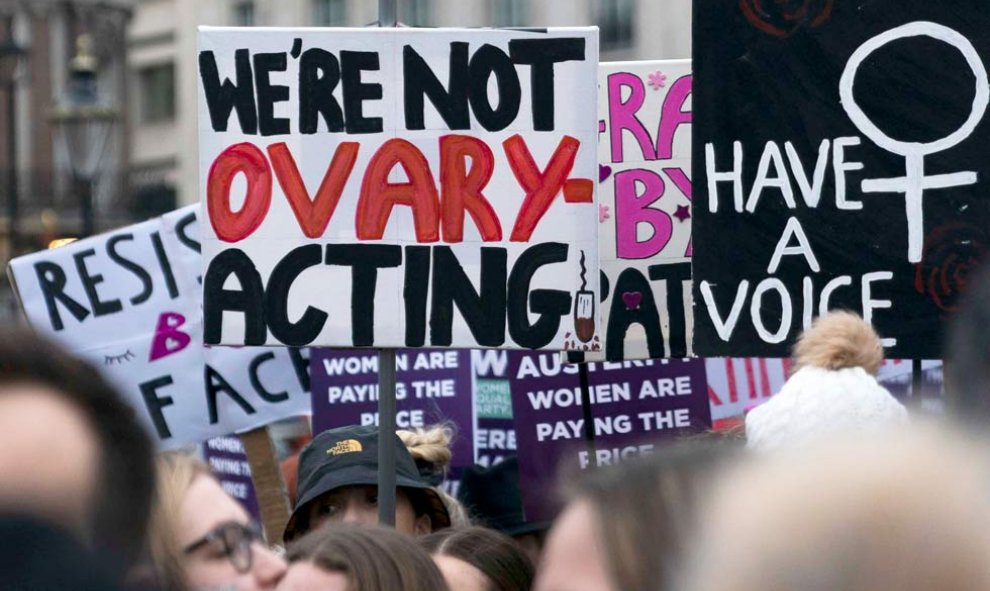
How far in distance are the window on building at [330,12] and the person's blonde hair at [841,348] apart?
3267 centimetres

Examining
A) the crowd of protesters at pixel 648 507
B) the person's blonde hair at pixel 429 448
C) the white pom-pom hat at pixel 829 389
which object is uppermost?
the crowd of protesters at pixel 648 507

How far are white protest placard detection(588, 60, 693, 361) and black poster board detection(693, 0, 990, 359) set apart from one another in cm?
87

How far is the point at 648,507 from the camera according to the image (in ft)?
5.30

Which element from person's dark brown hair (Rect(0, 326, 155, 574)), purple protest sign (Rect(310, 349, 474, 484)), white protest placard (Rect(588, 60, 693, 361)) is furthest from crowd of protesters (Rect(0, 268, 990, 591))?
purple protest sign (Rect(310, 349, 474, 484))

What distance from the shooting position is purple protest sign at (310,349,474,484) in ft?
20.9

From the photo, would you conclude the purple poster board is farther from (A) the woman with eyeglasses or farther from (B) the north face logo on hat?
(A) the woman with eyeglasses

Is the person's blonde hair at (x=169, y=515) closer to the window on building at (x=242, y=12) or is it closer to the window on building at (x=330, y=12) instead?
the window on building at (x=330, y=12)

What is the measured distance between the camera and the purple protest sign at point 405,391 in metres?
6.36

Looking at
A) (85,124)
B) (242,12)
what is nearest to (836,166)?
(85,124)

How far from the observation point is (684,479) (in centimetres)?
165

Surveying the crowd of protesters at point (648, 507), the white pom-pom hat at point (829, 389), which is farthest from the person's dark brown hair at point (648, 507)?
the white pom-pom hat at point (829, 389)

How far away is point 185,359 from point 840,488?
209 inches

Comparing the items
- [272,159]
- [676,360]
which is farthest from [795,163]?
[676,360]

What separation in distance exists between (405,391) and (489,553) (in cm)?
332
